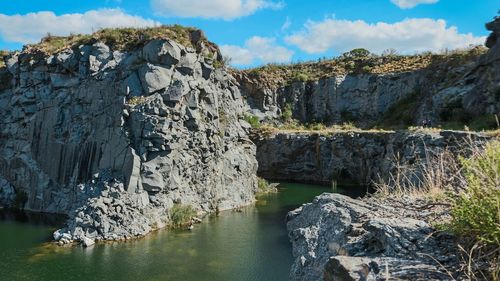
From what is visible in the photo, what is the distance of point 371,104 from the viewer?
60.2 metres

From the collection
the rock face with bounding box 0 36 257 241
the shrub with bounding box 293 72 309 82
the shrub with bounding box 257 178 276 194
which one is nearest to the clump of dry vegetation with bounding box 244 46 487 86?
the shrub with bounding box 293 72 309 82

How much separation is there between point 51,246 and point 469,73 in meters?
40.0

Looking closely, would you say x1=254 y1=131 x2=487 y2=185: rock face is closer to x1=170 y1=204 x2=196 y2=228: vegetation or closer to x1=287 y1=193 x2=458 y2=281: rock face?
x1=170 y1=204 x2=196 y2=228: vegetation

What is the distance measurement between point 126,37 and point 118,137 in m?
8.70

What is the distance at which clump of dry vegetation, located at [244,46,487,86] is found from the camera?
57.8m

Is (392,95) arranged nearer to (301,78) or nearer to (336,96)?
(336,96)

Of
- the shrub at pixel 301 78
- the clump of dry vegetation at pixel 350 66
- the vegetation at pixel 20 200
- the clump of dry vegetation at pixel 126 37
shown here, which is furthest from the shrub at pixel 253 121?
the vegetation at pixel 20 200

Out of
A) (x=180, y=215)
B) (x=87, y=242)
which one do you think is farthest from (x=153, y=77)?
(x=87, y=242)

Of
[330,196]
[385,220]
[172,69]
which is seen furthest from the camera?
[172,69]

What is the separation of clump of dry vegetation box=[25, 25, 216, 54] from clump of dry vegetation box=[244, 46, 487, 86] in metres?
30.8

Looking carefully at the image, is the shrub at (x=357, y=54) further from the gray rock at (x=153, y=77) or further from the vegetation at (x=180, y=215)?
the vegetation at (x=180, y=215)

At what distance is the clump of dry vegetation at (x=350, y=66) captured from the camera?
5775 centimetres

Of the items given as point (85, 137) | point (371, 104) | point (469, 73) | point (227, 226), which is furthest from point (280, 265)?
point (371, 104)

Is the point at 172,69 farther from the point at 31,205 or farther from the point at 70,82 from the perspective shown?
the point at 31,205
